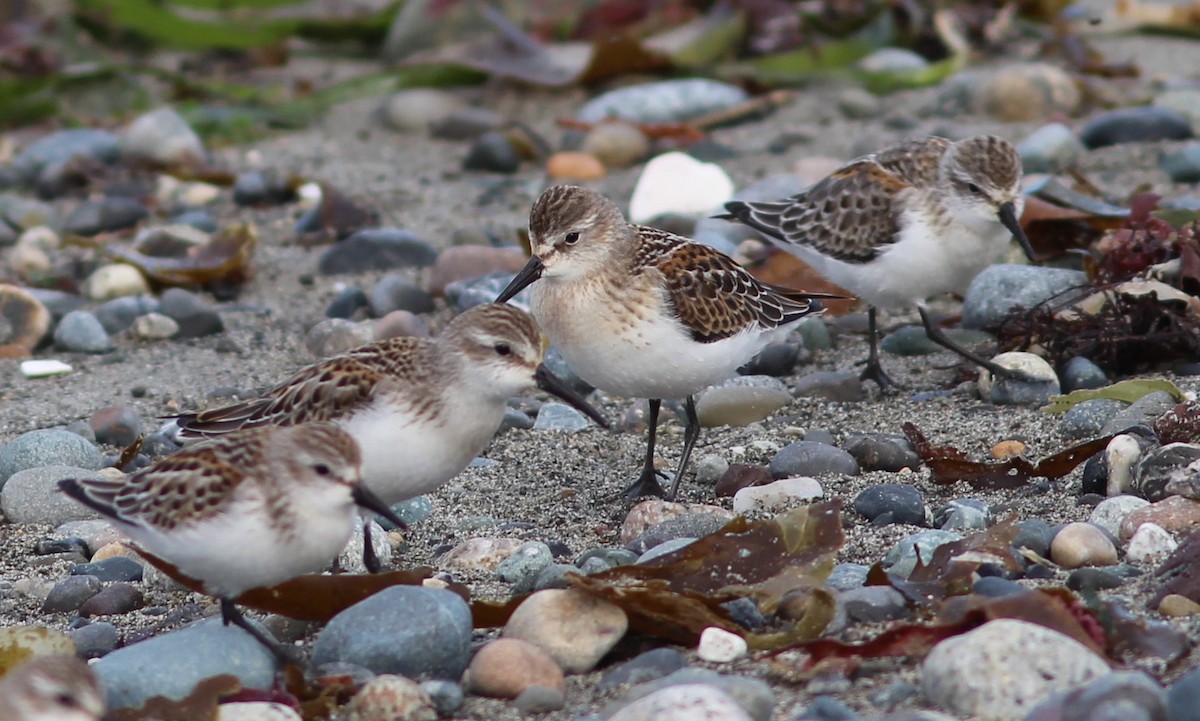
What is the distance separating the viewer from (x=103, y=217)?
978 cm

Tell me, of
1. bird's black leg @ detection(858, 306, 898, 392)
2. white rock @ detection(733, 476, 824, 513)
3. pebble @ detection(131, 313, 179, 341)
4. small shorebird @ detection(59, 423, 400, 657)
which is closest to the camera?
small shorebird @ detection(59, 423, 400, 657)

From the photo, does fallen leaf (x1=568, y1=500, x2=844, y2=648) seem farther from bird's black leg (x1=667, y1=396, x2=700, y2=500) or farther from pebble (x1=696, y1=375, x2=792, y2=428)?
pebble (x1=696, y1=375, x2=792, y2=428)

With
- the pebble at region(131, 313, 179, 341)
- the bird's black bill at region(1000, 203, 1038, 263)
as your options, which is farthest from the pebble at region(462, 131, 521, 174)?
the bird's black bill at region(1000, 203, 1038, 263)

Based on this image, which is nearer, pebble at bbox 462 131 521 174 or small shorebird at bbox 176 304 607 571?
small shorebird at bbox 176 304 607 571

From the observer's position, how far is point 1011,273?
745 cm

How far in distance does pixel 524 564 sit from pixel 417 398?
0.65 meters

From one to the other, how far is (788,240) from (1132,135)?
11.2ft

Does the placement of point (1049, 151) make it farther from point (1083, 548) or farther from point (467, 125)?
point (1083, 548)

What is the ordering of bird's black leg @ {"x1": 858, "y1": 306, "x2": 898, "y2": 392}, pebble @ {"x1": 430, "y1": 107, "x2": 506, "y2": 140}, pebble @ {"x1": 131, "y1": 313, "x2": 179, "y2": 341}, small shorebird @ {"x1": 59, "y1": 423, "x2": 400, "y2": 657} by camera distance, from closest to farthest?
small shorebird @ {"x1": 59, "y1": 423, "x2": 400, "y2": 657}
bird's black leg @ {"x1": 858, "y1": 306, "x2": 898, "y2": 392}
pebble @ {"x1": 131, "y1": 313, "x2": 179, "y2": 341}
pebble @ {"x1": 430, "y1": 107, "x2": 506, "y2": 140}

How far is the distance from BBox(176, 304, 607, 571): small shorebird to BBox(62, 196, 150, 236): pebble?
16.2ft

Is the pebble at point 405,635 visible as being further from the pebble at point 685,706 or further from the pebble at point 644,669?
the pebble at point 685,706

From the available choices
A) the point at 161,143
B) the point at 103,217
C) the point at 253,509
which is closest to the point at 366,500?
the point at 253,509

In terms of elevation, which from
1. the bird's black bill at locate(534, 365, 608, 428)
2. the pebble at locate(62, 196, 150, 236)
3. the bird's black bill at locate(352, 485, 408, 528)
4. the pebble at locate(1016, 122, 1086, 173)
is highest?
the bird's black bill at locate(352, 485, 408, 528)

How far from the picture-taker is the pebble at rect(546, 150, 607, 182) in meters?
10.3
